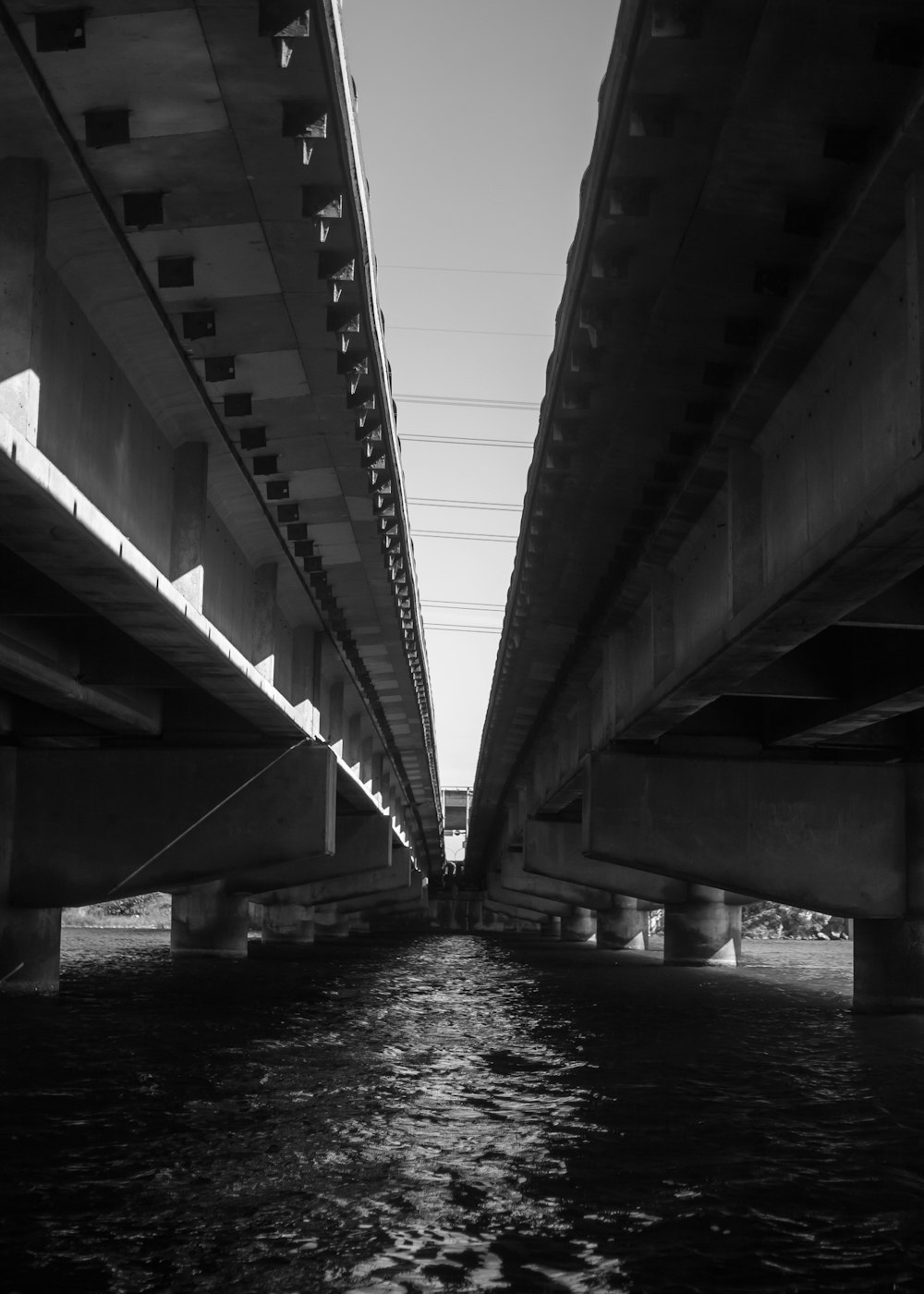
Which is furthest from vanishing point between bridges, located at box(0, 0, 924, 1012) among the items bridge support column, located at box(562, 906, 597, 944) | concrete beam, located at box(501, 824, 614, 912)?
bridge support column, located at box(562, 906, 597, 944)

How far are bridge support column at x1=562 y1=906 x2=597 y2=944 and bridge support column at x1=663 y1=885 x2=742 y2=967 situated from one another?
31.3 m

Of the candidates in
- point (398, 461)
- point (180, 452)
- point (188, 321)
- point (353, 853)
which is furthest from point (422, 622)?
point (353, 853)

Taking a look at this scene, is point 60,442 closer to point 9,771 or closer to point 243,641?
point 243,641

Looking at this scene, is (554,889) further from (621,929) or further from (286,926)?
(286,926)

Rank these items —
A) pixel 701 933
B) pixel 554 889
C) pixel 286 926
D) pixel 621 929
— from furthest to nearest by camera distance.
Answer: pixel 621 929
pixel 286 926
pixel 554 889
pixel 701 933

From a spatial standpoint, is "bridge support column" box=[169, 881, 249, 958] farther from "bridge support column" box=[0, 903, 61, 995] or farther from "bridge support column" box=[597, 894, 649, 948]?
"bridge support column" box=[597, 894, 649, 948]

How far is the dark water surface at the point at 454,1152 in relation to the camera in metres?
7.53

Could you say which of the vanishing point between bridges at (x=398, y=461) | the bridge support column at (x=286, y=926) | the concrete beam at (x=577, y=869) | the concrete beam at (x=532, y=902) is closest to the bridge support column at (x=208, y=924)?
the concrete beam at (x=577, y=869)

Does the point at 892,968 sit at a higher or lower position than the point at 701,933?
higher

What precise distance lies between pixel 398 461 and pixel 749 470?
458 cm

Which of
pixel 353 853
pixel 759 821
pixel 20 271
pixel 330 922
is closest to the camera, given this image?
pixel 20 271

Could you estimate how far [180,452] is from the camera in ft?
45.9

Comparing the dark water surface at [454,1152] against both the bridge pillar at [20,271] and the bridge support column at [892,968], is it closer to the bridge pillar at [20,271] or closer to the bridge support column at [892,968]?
the bridge support column at [892,968]

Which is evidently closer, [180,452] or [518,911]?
[180,452]
